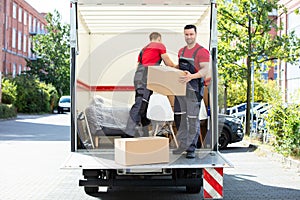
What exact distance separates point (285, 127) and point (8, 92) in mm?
32100

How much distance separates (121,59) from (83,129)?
2.60 metres

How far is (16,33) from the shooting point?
6112cm

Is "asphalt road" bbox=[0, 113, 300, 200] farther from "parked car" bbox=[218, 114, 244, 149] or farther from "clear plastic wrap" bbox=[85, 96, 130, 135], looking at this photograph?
"clear plastic wrap" bbox=[85, 96, 130, 135]

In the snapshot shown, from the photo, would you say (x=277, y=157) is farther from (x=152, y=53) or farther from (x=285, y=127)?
(x=152, y=53)

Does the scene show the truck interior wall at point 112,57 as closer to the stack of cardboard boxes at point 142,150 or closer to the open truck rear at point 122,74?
the open truck rear at point 122,74

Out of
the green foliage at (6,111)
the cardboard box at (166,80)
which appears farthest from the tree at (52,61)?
the cardboard box at (166,80)

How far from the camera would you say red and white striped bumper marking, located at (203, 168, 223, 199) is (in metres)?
6.57

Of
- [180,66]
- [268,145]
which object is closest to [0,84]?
[268,145]

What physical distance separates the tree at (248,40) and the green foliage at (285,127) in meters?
4.90

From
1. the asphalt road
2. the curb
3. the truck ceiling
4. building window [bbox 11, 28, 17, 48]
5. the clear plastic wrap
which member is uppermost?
building window [bbox 11, 28, 17, 48]

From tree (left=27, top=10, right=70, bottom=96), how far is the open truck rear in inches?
2183

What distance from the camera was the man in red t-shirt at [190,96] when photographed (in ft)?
23.7

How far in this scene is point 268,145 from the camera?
15547 millimetres

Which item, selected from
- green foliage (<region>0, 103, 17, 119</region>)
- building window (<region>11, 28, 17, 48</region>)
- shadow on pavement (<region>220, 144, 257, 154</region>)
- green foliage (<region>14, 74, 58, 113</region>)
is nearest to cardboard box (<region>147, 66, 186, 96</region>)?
shadow on pavement (<region>220, 144, 257, 154</region>)
